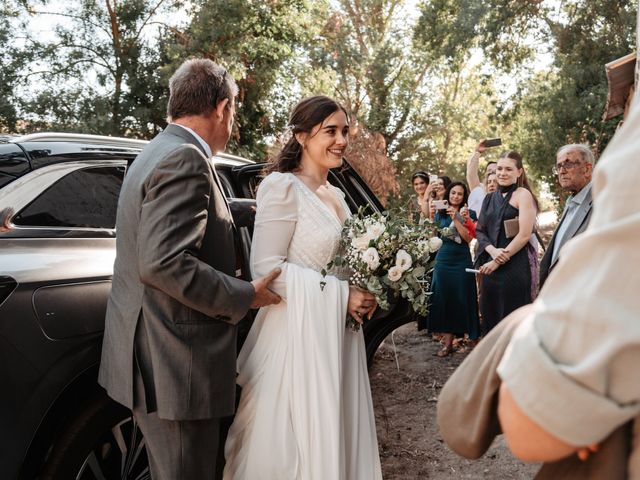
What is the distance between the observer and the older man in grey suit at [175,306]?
220 cm

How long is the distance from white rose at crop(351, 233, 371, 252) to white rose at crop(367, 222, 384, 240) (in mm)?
19

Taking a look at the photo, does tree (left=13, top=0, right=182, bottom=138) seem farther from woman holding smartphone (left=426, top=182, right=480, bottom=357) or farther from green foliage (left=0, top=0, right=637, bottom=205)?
woman holding smartphone (left=426, top=182, right=480, bottom=357)

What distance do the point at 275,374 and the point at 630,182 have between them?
7.43 feet

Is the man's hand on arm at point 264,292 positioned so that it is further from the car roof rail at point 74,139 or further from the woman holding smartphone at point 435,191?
the woman holding smartphone at point 435,191

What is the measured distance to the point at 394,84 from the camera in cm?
2189

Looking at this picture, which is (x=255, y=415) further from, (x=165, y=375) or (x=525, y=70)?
(x=525, y=70)

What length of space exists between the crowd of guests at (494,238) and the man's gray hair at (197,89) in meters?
1.67

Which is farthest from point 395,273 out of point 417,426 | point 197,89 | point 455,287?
point 455,287

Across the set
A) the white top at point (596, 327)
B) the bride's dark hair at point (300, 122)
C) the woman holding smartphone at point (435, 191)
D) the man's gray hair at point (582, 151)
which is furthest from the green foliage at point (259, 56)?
the white top at point (596, 327)

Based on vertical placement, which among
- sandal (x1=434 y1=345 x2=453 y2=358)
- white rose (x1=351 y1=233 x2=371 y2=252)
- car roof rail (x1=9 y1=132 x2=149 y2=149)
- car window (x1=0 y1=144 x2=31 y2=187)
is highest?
car roof rail (x1=9 y1=132 x2=149 y2=149)

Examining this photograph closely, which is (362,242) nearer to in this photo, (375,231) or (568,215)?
(375,231)

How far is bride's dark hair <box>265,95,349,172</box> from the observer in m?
3.12

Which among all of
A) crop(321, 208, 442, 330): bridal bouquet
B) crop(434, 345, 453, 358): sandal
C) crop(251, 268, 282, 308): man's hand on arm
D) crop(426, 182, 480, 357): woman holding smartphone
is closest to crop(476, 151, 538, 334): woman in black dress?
crop(426, 182, 480, 357): woman holding smartphone

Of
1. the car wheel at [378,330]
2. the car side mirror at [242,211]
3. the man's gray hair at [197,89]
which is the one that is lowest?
the car wheel at [378,330]
